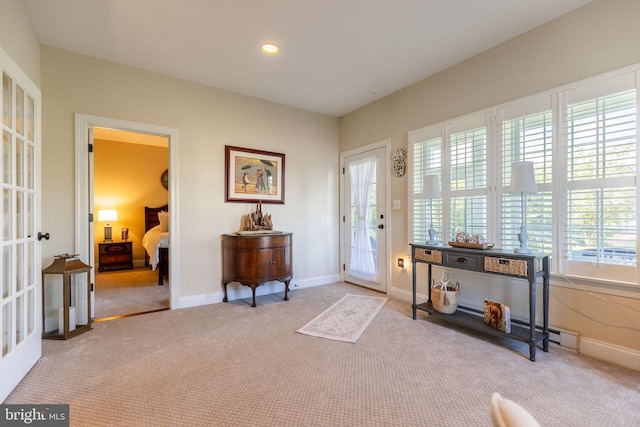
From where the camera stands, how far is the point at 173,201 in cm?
338

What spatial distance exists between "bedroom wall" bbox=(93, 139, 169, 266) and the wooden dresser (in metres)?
3.80

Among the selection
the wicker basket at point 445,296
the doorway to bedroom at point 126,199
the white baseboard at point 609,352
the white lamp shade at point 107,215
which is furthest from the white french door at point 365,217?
the white lamp shade at point 107,215

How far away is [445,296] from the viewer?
9.31 ft

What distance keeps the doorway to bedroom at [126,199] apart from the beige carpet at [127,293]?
18mm

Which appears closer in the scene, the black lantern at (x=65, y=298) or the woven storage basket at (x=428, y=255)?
the black lantern at (x=65, y=298)

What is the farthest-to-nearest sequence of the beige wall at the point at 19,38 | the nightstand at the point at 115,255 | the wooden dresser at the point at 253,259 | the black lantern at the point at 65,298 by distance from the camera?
the nightstand at the point at 115,255
the wooden dresser at the point at 253,259
the black lantern at the point at 65,298
the beige wall at the point at 19,38

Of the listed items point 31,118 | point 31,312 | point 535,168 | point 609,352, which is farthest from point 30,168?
point 609,352

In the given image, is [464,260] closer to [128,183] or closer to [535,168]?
[535,168]

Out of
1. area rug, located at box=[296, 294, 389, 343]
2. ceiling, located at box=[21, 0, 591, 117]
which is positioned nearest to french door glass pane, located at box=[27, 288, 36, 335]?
area rug, located at box=[296, 294, 389, 343]

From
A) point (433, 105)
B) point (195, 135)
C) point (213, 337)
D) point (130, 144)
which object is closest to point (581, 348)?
point (433, 105)

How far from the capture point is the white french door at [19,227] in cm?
177

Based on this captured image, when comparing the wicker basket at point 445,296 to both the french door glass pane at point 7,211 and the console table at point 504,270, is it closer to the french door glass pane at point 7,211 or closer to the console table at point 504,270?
the console table at point 504,270

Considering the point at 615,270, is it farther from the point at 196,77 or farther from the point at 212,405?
the point at 196,77

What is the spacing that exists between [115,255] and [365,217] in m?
4.84
